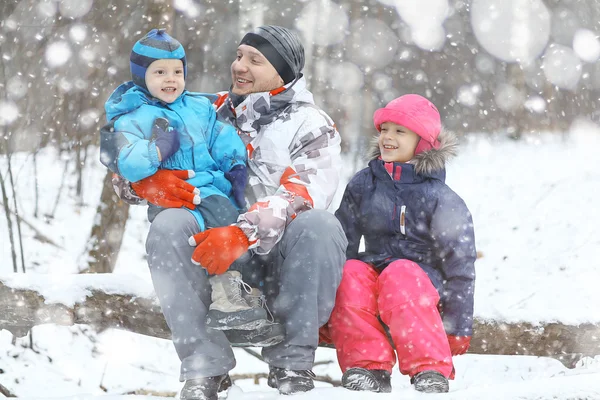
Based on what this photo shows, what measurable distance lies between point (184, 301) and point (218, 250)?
243mm

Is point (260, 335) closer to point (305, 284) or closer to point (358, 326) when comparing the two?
point (305, 284)

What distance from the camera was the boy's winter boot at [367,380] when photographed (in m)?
2.28

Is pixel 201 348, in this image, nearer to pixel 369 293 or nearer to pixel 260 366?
pixel 369 293

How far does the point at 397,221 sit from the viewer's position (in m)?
2.73

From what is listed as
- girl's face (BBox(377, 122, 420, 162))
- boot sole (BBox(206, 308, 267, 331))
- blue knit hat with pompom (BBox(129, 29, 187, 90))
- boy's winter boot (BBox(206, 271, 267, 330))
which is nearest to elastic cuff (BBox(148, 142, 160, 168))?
blue knit hat with pompom (BBox(129, 29, 187, 90))

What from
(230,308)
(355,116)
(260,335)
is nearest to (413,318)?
(260,335)

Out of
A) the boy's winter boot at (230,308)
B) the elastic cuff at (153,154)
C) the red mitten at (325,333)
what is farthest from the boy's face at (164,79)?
the red mitten at (325,333)

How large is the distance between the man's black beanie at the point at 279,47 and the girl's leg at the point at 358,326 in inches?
35.8

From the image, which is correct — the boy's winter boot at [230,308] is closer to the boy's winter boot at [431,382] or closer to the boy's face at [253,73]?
the boy's winter boot at [431,382]

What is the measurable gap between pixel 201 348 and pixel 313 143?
3.14 feet

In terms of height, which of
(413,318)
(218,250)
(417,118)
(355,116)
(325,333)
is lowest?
(325,333)

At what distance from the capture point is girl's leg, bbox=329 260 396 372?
241 cm

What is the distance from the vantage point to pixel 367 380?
7.55 feet

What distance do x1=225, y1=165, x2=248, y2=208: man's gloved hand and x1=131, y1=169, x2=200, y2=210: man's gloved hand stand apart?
0.65 ft
